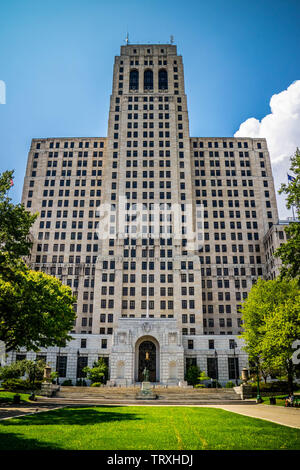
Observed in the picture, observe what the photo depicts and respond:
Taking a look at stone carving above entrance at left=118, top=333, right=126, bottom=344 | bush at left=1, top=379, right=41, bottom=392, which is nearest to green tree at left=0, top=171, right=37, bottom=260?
bush at left=1, top=379, right=41, bottom=392

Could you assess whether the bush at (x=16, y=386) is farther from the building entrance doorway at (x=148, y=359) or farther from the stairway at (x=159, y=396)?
the building entrance doorway at (x=148, y=359)

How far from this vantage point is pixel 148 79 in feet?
314

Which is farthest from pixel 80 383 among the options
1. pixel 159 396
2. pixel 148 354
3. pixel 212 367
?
pixel 212 367

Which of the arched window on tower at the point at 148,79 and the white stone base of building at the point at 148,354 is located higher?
the arched window on tower at the point at 148,79

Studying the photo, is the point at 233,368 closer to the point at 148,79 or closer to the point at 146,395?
the point at 146,395

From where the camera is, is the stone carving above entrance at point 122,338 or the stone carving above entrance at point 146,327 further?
the stone carving above entrance at point 146,327

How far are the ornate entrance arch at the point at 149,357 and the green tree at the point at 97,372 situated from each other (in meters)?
6.27

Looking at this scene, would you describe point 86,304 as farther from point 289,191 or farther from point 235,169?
point 289,191

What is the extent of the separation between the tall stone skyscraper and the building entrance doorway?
0.19 m

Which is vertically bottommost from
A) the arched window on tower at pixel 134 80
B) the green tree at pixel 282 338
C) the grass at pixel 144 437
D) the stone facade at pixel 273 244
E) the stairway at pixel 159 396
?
the stairway at pixel 159 396

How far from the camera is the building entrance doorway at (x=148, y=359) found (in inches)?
2463

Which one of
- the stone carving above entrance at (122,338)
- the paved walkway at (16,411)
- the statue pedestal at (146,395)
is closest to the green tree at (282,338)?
the statue pedestal at (146,395)
